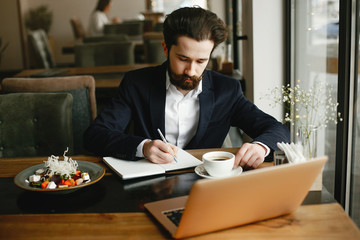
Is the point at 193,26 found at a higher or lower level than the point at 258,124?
higher

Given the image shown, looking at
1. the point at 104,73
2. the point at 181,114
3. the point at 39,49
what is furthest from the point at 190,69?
the point at 39,49

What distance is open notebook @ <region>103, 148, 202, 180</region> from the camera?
1.31 metres

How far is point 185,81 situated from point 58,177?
68cm

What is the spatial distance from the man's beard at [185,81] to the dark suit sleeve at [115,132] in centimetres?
25

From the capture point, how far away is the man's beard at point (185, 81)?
1.67 meters

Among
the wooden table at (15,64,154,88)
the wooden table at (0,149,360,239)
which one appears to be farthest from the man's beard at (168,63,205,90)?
the wooden table at (15,64,154,88)

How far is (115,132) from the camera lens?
1.61m

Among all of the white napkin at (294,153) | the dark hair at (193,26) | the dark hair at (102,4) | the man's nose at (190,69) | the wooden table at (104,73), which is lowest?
the white napkin at (294,153)

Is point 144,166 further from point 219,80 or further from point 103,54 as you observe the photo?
point 103,54

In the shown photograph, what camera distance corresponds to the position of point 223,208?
0.88 meters

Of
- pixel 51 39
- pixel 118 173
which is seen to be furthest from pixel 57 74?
pixel 51 39

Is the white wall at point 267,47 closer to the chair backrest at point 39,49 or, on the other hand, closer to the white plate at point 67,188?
the white plate at point 67,188

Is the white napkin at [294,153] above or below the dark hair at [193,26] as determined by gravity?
below

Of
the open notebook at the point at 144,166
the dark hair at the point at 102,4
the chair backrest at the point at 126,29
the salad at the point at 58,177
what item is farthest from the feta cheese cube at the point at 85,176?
the dark hair at the point at 102,4
